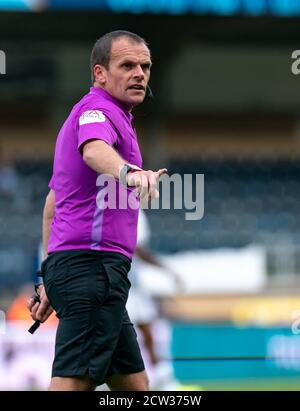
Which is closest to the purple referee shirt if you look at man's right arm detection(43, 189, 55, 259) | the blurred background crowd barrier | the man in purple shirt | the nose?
the man in purple shirt

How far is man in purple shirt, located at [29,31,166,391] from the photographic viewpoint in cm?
367

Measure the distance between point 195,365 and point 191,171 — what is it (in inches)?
275

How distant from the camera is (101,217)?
3.72 m

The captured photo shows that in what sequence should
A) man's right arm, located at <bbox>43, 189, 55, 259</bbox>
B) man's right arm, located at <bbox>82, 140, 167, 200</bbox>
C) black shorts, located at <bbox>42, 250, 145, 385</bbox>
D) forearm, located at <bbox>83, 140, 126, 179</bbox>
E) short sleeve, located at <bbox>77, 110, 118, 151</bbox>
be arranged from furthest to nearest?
man's right arm, located at <bbox>43, 189, 55, 259</bbox>, black shorts, located at <bbox>42, 250, 145, 385</bbox>, short sleeve, located at <bbox>77, 110, 118, 151</bbox>, forearm, located at <bbox>83, 140, 126, 179</bbox>, man's right arm, located at <bbox>82, 140, 167, 200</bbox>

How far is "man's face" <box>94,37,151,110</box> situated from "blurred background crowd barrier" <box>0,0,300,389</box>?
224 inches

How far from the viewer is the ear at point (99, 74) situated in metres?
3.83

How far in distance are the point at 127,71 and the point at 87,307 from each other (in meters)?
0.87

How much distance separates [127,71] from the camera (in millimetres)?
3781

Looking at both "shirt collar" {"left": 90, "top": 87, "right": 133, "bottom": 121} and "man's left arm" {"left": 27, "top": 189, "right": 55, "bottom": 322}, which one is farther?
"man's left arm" {"left": 27, "top": 189, "right": 55, "bottom": 322}

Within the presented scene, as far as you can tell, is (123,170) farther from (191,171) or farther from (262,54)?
(262,54)

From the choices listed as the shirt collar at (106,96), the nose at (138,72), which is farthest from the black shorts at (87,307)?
the nose at (138,72)

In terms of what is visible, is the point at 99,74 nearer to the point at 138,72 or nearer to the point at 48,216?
the point at 138,72

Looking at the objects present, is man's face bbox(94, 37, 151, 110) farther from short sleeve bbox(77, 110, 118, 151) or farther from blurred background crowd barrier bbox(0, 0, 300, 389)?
blurred background crowd barrier bbox(0, 0, 300, 389)

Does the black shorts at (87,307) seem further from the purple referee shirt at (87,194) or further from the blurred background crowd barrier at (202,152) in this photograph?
the blurred background crowd barrier at (202,152)
